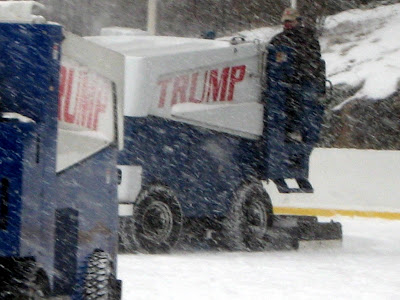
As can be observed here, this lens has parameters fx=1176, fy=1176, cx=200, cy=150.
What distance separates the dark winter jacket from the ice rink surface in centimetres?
180

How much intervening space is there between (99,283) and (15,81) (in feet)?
3.67

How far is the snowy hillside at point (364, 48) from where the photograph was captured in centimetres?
2506

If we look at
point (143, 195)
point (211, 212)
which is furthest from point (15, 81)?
point (211, 212)

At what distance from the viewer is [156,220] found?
10.9m

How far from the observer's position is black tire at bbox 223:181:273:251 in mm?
11711

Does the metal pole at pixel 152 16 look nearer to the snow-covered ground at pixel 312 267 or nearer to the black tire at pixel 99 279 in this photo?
the snow-covered ground at pixel 312 267

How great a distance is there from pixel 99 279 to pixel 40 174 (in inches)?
31.6

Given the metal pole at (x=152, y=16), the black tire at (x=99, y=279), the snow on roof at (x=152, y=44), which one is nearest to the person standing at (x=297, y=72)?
the snow on roof at (x=152, y=44)

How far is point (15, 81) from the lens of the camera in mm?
5203

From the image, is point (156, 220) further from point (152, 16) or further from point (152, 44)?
point (152, 16)

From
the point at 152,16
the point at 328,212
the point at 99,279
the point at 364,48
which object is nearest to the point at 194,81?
the point at 99,279

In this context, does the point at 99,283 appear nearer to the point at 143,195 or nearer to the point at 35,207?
the point at 35,207

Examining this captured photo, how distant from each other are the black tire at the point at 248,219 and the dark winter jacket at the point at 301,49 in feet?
3.97

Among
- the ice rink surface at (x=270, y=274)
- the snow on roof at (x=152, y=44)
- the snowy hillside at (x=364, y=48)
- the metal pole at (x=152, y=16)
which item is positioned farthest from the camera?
the snowy hillside at (x=364, y=48)
